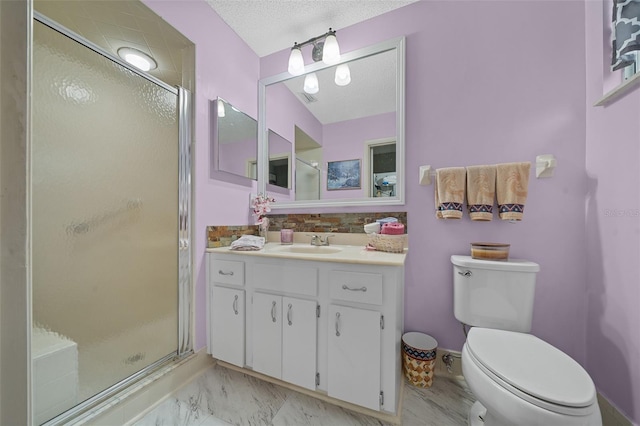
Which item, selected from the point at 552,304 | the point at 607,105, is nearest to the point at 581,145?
the point at 607,105

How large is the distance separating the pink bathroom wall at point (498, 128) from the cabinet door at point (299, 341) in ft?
2.39

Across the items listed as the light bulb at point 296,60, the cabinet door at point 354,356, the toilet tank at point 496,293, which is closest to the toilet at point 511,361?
the toilet tank at point 496,293

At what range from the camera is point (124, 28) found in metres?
1.20

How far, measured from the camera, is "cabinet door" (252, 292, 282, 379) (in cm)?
122

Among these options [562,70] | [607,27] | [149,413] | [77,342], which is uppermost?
[607,27]

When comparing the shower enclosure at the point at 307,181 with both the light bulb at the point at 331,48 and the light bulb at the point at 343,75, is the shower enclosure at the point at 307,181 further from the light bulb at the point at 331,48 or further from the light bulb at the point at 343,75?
the light bulb at the point at 331,48

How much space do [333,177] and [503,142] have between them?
3.49 ft

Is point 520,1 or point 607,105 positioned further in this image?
point 520,1

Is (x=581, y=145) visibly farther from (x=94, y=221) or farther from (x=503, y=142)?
(x=94, y=221)

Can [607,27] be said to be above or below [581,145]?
above

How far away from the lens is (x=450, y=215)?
129 centimetres

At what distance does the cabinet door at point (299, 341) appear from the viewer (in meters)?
1.14

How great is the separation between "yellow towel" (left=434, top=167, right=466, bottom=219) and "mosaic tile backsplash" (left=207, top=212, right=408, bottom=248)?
10.0 inches

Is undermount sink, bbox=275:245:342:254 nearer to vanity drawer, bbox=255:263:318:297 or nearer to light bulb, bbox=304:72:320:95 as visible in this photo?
vanity drawer, bbox=255:263:318:297
